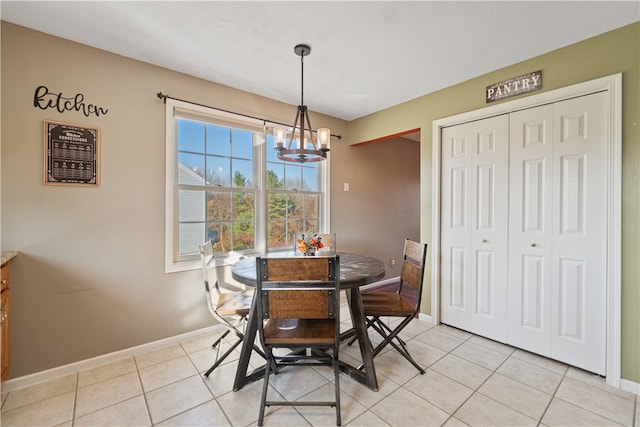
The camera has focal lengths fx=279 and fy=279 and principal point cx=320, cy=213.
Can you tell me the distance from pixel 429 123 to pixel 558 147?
1.18 metres

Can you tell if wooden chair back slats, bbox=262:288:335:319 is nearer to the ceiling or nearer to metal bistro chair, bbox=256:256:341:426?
metal bistro chair, bbox=256:256:341:426

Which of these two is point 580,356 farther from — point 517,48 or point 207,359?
point 207,359

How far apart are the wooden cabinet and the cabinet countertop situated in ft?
0.18

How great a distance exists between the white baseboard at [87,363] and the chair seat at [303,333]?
125 centimetres

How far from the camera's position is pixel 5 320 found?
5.92ft

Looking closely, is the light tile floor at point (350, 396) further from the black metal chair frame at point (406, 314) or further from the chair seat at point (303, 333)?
the chair seat at point (303, 333)

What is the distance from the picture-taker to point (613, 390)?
1.89m

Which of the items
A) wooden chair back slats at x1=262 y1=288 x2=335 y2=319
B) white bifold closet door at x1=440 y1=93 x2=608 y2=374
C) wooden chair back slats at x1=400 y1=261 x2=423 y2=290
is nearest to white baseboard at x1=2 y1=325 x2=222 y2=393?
wooden chair back slats at x1=262 y1=288 x2=335 y2=319

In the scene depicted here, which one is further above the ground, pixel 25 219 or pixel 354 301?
pixel 25 219

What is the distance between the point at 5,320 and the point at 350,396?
229cm

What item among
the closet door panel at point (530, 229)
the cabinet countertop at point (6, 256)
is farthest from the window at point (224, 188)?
the closet door panel at point (530, 229)

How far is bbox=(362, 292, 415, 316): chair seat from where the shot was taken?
2.12 m

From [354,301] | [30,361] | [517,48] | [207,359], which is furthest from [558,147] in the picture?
[30,361]

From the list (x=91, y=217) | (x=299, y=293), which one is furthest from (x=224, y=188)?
(x=299, y=293)
